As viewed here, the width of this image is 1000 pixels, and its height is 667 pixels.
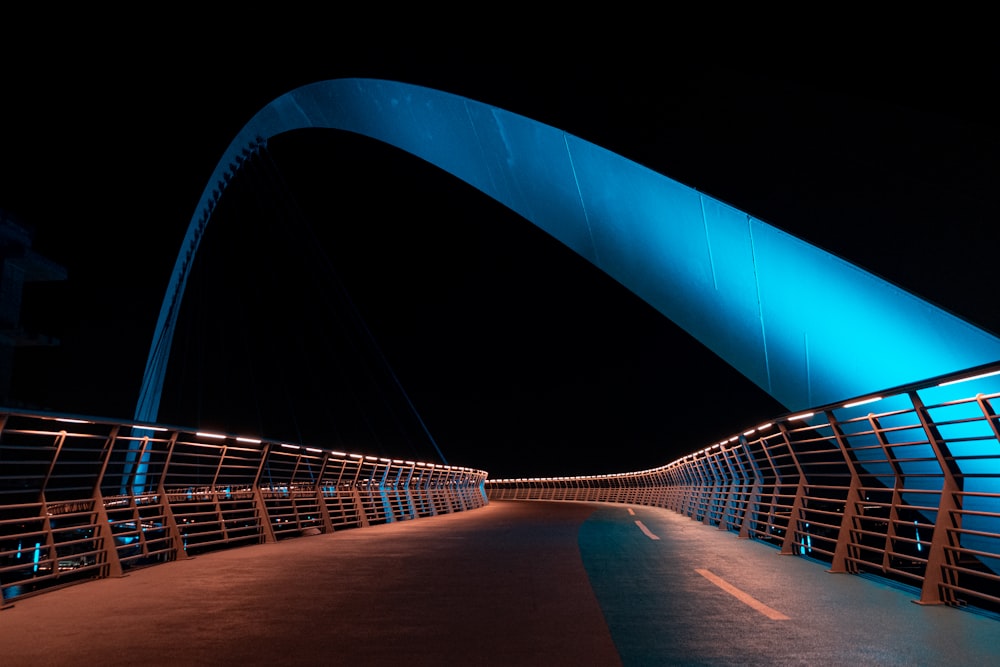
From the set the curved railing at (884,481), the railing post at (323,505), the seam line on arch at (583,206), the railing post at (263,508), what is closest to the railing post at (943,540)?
the curved railing at (884,481)

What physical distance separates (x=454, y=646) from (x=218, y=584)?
11.7 ft

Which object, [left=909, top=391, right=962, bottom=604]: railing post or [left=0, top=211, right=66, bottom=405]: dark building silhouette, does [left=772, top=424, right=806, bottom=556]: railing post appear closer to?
[left=909, top=391, right=962, bottom=604]: railing post

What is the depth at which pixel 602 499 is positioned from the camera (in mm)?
43344

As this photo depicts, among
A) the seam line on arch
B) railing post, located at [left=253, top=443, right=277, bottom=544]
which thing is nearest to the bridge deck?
railing post, located at [left=253, top=443, right=277, bottom=544]

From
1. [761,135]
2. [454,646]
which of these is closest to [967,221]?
[761,135]

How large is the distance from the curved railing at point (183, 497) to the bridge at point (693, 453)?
57 mm

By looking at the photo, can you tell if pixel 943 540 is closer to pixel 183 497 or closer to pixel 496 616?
pixel 496 616

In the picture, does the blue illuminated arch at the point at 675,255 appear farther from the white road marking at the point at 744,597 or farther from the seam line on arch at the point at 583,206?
the white road marking at the point at 744,597

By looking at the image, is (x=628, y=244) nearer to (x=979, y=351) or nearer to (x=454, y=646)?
(x=979, y=351)

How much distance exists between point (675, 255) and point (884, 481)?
7.91 metres

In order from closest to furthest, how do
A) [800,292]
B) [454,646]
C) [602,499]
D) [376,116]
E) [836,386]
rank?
[454,646]
[800,292]
[836,386]
[376,116]
[602,499]

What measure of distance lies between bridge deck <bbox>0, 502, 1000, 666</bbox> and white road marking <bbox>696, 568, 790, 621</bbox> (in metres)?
0.02

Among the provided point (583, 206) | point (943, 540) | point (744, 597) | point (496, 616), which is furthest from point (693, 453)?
point (496, 616)

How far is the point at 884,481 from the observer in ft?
31.5
